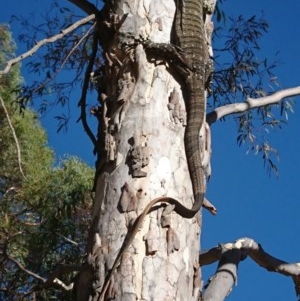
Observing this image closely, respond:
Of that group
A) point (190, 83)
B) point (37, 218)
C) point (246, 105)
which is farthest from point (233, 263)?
point (37, 218)

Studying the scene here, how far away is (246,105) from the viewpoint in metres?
3.66

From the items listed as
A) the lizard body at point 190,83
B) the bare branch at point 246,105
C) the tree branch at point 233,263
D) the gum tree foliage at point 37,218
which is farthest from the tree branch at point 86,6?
the gum tree foliage at point 37,218

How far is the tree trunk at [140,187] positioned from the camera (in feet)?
6.64

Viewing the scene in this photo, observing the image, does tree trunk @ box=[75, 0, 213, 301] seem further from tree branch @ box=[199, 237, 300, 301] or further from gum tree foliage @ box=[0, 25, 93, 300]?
gum tree foliage @ box=[0, 25, 93, 300]

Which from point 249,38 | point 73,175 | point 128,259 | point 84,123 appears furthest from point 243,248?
point 73,175

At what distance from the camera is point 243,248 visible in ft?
9.34

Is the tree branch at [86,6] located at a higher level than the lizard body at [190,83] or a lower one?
higher

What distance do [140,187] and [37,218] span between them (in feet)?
17.7

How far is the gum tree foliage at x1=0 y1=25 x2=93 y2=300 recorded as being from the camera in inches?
230

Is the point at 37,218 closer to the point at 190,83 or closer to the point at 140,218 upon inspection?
the point at 190,83

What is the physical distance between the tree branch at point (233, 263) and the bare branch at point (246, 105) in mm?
588

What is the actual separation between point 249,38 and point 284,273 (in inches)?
109

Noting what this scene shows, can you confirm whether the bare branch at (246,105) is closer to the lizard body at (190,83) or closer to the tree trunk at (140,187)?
the lizard body at (190,83)

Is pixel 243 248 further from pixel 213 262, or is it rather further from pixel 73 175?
pixel 73 175
